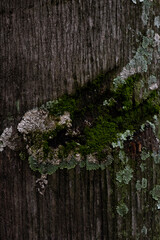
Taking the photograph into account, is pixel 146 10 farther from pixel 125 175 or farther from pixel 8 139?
pixel 8 139

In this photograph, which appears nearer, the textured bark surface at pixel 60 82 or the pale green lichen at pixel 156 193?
the textured bark surface at pixel 60 82

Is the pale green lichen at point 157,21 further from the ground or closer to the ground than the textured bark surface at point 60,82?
further from the ground

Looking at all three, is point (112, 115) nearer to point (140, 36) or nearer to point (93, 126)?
point (93, 126)

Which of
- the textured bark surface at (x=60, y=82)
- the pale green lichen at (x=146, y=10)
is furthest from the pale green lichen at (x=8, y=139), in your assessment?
the pale green lichen at (x=146, y=10)

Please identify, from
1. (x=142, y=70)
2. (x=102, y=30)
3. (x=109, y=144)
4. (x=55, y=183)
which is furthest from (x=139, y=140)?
(x=102, y=30)

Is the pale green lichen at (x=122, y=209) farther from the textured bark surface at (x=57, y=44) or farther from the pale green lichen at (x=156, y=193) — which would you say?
the textured bark surface at (x=57, y=44)

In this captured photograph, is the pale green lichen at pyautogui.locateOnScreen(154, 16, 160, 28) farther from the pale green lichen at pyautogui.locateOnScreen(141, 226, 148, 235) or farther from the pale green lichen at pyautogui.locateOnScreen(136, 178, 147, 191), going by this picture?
the pale green lichen at pyautogui.locateOnScreen(141, 226, 148, 235)
